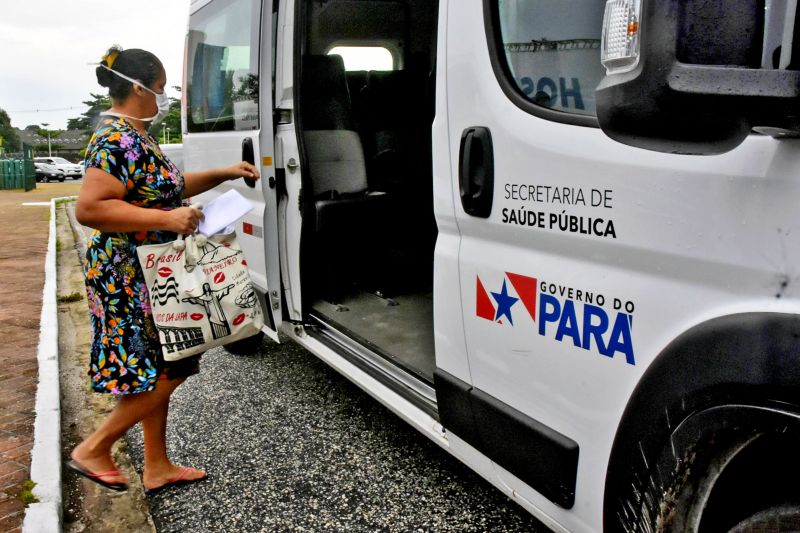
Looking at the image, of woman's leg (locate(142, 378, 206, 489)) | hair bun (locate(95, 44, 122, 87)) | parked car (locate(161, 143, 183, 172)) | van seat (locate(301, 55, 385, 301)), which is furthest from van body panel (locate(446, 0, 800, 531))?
parked car (locate(161, 143, 183, 172))

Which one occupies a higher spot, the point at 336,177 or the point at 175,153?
the point at 175,153

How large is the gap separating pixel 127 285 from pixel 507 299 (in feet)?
4.79

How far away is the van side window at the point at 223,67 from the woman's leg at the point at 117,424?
1588mm

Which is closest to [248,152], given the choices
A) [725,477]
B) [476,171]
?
[476,171]

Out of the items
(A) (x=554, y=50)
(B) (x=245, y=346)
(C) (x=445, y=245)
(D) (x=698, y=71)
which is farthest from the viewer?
(B) (x=245, y=346)

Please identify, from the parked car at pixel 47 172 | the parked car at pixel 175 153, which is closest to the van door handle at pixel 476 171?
the parked car at pixel 175 153

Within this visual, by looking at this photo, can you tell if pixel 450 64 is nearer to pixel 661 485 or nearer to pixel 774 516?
pixel 661 485

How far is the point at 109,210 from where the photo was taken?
244cm

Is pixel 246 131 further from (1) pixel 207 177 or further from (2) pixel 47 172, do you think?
(2) pixel 47 172

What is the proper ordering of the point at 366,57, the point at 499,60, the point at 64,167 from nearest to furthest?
1. the point at 499,60
2. the point at 366,57
3. the point at 64,167

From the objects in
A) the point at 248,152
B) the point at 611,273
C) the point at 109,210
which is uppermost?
the point at 248,152

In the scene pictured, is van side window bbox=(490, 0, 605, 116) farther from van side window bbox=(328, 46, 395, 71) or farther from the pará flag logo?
van side window bbox=(328, 46, 395, 71)

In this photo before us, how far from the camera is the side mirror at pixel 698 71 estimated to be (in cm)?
98

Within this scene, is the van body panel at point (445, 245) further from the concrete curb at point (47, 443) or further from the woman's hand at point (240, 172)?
the concrete curb at point (47, 443)
